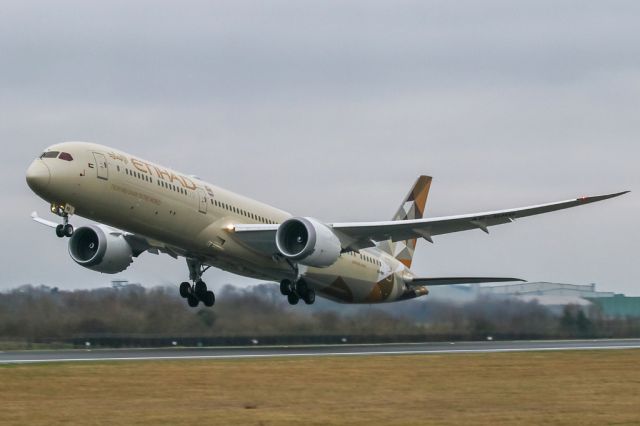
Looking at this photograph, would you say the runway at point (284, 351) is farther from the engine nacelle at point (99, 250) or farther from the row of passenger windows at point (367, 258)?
the row of passenger windows at point (367, 258)

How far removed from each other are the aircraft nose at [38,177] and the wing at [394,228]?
8.69 m

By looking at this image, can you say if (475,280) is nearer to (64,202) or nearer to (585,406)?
(64,202)

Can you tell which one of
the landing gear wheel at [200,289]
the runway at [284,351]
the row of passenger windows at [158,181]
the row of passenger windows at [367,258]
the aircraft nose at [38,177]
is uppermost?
the row of passenger windows at [158,181]

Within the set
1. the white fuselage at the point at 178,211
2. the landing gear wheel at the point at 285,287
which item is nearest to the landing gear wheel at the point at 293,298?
the landing gear wheel at the point at 285,287

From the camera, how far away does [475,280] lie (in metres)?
50.9

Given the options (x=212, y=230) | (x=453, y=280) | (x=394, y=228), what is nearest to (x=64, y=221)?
(x=212, y=230)

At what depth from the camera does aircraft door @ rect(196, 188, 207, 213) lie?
141 ft

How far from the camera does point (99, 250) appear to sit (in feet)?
153

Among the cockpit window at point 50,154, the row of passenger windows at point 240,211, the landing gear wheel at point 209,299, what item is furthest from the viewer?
the landing gear wheel at point 209,299

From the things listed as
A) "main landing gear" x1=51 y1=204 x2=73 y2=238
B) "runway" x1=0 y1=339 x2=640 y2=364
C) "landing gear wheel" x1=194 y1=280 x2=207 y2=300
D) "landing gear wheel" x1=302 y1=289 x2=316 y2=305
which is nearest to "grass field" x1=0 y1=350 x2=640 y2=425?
"runway" x1=0 y1=339 x2=640 y2=364

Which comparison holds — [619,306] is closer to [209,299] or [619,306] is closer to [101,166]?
[209,299]

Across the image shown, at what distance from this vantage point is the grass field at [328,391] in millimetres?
24078

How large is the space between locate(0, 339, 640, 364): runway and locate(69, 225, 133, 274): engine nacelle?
149 inches

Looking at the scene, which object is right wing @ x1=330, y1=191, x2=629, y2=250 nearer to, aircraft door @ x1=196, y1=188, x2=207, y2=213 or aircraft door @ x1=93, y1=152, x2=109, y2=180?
aircraft door @ x1=196, y1=188, x2=207, y2=213
